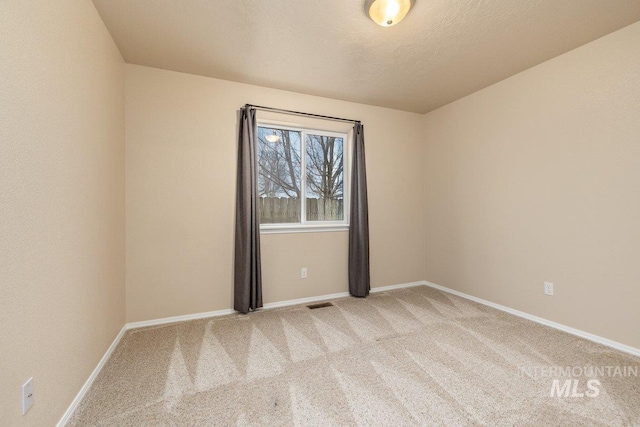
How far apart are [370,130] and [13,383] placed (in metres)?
3.66

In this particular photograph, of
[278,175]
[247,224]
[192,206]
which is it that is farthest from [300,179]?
[192,206]

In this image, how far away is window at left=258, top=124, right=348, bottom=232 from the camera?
3135mm

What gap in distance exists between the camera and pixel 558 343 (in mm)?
2160

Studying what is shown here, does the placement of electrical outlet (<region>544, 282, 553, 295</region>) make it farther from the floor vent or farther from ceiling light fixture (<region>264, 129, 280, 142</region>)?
ceiling light fixture (<region>264, 129, 280, 142</region>)

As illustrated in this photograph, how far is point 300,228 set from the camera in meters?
3.18

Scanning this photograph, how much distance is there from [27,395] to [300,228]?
2.38 m

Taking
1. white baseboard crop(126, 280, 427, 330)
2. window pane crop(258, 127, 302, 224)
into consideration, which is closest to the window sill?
window pane crop(258, 127, 302, 224)

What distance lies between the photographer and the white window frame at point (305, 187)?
10.1ft

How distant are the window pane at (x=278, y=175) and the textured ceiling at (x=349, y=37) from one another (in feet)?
2.02

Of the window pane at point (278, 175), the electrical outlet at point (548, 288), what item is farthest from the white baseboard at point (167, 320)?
the electrical outlet at point (548, 288)

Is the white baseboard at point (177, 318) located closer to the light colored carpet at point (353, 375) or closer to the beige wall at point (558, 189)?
the light colored carpet at point (353, 375)

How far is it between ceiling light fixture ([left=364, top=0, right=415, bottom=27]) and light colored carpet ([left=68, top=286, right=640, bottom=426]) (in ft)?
8.03

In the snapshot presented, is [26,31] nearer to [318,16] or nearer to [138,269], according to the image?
[318,16]

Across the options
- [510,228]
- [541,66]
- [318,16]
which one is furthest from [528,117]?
[318,16]
